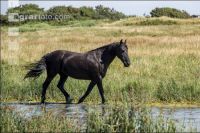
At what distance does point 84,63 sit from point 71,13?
258ft

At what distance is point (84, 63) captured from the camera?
55.6ft

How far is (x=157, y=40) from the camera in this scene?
118 feet

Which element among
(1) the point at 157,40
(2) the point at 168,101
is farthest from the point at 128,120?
(1) the point at 157,40

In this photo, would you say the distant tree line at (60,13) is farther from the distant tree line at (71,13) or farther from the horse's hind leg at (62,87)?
the horse's hind leg at (62,87)

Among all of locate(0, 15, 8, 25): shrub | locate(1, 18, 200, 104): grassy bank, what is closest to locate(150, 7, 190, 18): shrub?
locate(0, 15, 8, 25): shrub

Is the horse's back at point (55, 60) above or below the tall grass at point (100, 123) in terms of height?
above

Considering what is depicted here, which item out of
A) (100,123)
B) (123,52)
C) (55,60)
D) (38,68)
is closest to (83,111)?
(123,52)

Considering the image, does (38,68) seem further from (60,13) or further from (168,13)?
(60,13)

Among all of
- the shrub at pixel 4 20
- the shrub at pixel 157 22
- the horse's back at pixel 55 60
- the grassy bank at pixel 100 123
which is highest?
the horse's back at pixel 55 60

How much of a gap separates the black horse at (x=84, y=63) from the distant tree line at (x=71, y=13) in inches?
2517

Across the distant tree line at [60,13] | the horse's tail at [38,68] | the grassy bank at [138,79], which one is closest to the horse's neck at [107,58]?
the grassy bank at [138,79]

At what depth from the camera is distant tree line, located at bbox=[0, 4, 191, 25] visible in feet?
279

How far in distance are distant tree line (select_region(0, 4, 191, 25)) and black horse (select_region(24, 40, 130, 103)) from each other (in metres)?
63.9

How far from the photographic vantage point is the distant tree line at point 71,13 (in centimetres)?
8506
